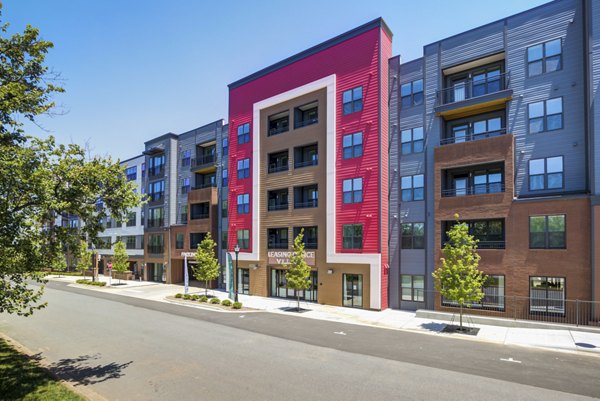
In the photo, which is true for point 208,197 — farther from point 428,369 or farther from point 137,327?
point 428,369

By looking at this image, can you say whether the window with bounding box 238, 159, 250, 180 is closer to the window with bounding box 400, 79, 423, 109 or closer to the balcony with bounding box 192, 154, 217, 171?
Answer: the balcony with bounding box 192, 154, 217, 171

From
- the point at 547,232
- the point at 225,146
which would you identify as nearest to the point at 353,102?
the point at 547,232

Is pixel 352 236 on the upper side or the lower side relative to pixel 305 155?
lower

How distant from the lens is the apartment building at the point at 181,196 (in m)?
41.7

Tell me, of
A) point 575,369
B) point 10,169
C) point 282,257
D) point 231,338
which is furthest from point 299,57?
point 575,369

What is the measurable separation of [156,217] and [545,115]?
149 ft

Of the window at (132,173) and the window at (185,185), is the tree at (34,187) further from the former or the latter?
the window at (132,173)

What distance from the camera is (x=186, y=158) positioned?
153 feet

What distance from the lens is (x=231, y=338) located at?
1802 cm

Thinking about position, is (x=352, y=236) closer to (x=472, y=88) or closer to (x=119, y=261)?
(x=472, y=88)

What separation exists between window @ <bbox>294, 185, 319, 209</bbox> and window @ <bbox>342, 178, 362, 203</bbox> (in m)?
3.61

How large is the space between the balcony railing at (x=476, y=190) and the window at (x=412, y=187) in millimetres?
1750

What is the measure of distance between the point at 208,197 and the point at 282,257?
47.5ft

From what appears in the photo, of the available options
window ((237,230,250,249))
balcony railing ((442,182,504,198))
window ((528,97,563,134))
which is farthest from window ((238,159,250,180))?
window ((528,97,563,134))
